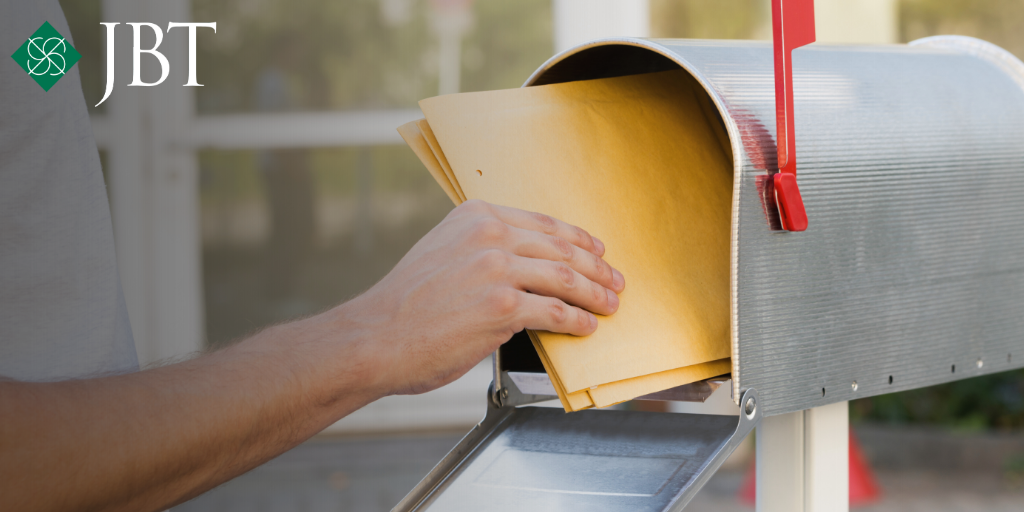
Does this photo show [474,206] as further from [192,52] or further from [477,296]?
[192,52]

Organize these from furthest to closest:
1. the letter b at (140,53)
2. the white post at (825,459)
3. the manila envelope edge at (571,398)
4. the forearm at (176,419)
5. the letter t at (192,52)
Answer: the letter t at (192,52), the letter b at (140,53), the white post at (825,459), the manila envelope edge at (571,398), the forearm at (176,419)

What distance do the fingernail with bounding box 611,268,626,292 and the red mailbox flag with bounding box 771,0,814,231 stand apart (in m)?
0.15

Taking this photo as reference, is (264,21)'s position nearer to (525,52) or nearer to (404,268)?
(525,52)

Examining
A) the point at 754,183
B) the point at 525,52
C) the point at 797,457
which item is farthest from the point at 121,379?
the point at 525,52

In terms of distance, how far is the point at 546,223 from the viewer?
79 cm

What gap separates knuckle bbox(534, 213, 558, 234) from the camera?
0.78m

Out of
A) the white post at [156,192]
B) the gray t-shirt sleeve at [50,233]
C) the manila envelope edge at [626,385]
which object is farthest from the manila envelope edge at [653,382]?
the white post at [156,192]

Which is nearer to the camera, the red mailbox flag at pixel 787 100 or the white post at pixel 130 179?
the red mailbox flag at pixel 787 100

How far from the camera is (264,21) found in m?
3.13

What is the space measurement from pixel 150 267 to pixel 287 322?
2389mm

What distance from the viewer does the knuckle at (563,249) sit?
0.76 meters

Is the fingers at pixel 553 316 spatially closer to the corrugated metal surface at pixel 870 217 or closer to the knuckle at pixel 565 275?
the knuckle at pixel 565 275

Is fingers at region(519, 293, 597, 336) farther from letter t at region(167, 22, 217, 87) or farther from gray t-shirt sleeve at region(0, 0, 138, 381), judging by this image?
letter t at region(167, 22, 217, 87)

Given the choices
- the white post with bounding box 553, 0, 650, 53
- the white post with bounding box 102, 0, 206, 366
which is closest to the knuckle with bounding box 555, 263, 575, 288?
the white post with bounding box 553, 0, 650, 53
